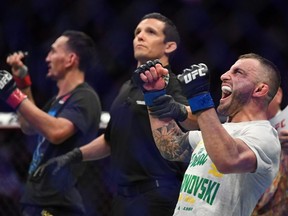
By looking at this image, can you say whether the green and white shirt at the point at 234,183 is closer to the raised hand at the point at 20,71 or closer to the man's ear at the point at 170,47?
the man's ear at the point at 170,47

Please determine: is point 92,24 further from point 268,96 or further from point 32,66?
point 268,96

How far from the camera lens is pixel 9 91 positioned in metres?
2.59

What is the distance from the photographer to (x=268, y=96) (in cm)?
189

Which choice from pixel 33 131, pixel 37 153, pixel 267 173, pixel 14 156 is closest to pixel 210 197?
pixel 267 173

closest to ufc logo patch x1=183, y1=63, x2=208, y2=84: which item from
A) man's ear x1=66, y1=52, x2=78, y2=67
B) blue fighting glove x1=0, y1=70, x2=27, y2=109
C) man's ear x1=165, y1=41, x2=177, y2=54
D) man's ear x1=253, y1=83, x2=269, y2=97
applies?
man's ear x1=253, y1=83, x2=269, y2=97

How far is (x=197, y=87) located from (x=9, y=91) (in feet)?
3.67

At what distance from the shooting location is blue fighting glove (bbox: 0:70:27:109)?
2568mm

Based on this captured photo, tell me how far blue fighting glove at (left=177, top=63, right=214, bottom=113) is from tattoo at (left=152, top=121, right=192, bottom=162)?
0.31 meters

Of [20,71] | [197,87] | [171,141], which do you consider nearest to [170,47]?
[171,141]

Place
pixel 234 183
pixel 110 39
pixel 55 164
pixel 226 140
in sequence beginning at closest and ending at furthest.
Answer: pixel 226 140 → pixel 234 183 → pixel 55 164 → pixel 110 39

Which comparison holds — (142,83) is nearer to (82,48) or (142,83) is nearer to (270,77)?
(270,77)

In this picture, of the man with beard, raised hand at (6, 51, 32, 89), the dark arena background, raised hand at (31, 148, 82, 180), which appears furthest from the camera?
the dark arena background

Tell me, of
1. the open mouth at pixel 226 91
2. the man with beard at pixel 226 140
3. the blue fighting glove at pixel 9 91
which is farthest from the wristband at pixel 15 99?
the open mouth at pixel 226 91

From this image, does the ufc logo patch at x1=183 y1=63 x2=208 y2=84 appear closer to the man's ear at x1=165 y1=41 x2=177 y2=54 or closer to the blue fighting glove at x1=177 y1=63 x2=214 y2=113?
the blue fighting glove at x1=177 y1=63 x2=214 y2=113
